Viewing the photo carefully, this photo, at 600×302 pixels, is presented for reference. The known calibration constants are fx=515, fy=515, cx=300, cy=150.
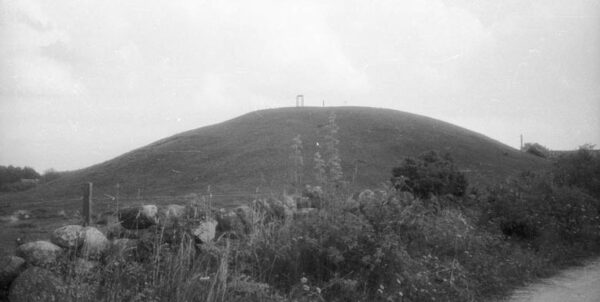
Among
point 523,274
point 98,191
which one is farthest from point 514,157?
point 523,274

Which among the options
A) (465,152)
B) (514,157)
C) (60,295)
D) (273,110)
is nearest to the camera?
(60,295)

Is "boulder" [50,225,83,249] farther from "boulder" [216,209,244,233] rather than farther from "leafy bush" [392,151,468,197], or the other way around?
"leafy bush" [392,151,468,197]

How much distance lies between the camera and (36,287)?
5.48 m

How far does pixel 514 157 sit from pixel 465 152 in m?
6.61

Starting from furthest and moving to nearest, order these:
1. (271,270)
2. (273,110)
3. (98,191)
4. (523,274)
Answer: (273,110) < (98,191) < (523,274) < (271,270)

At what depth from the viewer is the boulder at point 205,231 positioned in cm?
718

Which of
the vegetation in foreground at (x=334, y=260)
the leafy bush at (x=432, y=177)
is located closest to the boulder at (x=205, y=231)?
the vegetation in foreground at (x=334, y=260)

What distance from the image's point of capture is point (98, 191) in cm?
3125

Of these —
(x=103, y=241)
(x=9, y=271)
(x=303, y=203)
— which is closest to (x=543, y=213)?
(x=303, y=203)

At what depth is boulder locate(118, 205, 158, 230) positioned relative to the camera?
24.7ft

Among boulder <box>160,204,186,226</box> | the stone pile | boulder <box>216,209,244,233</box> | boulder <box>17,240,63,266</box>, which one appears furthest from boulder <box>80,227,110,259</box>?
boulder <box>216,209,244,233</box>

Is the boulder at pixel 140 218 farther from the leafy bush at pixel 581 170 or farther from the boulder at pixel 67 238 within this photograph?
the leafy bush at pixel 581 170

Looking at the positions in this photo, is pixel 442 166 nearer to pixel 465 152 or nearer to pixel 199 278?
pixel 199 278

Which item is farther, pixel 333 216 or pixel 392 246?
pixel 333 216
